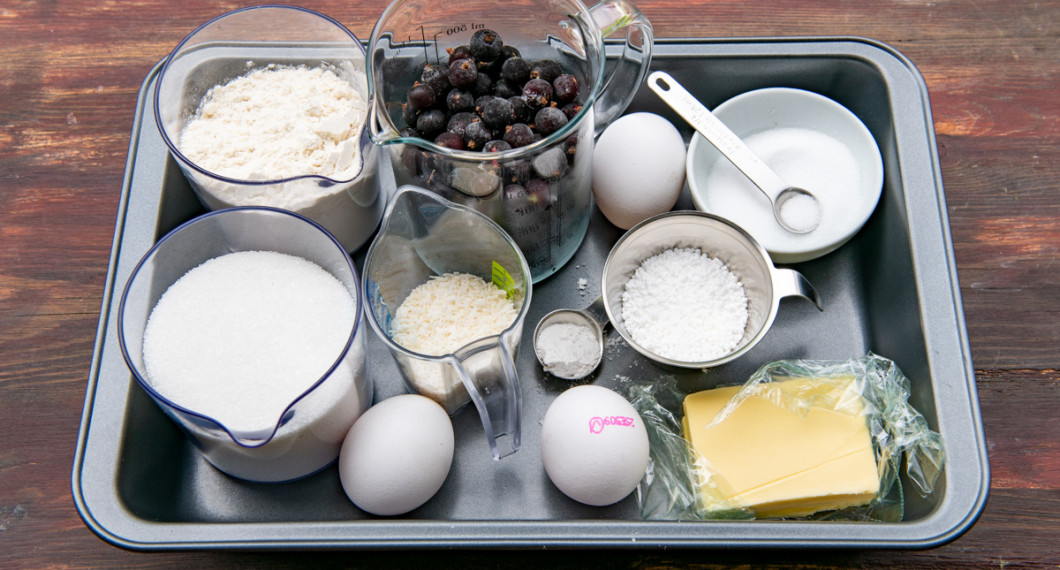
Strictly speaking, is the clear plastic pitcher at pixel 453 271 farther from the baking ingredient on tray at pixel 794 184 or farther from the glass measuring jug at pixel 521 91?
the baking ingredient on tray at pixel 794 184

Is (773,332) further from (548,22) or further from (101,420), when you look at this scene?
(101,420)

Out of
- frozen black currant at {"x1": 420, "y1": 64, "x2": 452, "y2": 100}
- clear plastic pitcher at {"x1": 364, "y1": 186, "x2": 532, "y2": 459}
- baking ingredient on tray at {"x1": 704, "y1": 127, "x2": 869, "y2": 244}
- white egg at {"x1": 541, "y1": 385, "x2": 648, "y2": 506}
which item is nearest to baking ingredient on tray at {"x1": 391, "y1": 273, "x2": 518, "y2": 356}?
clear plastic pitcher at {"x1": 364, "y1": 186, "x2": 532, "y2": 459}

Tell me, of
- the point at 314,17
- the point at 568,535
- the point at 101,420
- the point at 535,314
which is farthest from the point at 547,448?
the point at 314,17

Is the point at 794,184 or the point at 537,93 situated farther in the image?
the point at 794,184

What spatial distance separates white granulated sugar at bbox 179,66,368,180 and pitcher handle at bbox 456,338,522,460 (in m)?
0.31

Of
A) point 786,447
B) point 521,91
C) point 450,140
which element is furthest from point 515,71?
point 786,447

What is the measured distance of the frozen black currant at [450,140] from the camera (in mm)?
916

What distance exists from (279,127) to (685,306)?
562mm

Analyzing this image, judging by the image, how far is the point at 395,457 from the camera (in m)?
0.89

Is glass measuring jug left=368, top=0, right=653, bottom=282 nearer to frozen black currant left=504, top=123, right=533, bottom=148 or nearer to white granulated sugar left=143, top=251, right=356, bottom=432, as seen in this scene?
frozen black currant left=504, top=123, right=533, bottom=148

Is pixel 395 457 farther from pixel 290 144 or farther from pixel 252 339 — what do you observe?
pixel 290 144

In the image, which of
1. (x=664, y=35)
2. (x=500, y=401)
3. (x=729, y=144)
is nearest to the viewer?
(x=500, y=401)

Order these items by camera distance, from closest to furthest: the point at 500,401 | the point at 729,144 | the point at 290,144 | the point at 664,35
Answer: the point at 500,401, the point at 290,144, the point at 729,144, the point at 664,35

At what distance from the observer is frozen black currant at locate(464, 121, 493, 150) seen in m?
0.92
